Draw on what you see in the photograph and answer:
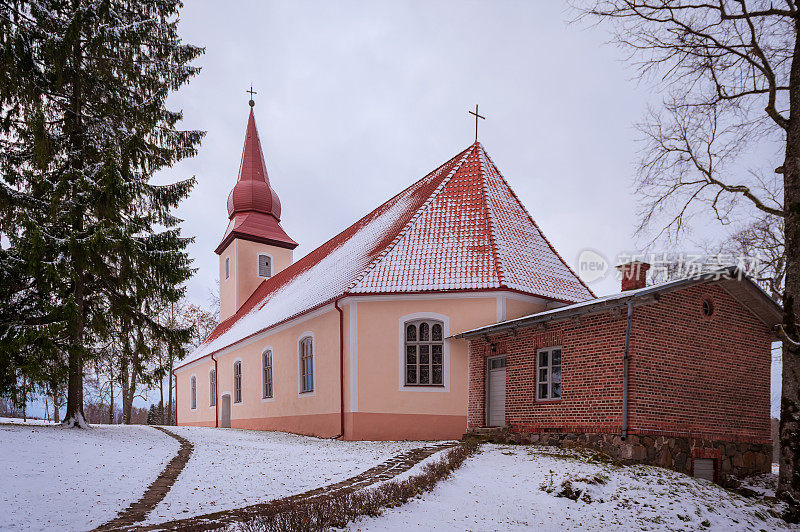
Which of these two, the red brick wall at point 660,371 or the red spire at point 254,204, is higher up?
the red spire at point 254,204

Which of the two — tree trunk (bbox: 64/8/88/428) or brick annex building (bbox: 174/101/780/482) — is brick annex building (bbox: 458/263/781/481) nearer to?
brick annex building (bbox: 174/101/780/482)

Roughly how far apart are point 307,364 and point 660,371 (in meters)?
10.6

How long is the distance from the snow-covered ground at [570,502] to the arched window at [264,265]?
23539 mm

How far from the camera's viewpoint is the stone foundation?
10.4m

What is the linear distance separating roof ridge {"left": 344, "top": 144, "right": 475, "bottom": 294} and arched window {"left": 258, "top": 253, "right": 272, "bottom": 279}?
635 inches

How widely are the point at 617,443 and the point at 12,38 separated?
14.4 m

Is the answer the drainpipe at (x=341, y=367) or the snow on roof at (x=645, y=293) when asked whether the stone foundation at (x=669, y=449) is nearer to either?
the snow on roof at (x=645, y=293)

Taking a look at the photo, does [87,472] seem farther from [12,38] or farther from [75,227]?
[12,38]

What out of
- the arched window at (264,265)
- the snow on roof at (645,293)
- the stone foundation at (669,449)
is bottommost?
the stone foundation at (669,449)

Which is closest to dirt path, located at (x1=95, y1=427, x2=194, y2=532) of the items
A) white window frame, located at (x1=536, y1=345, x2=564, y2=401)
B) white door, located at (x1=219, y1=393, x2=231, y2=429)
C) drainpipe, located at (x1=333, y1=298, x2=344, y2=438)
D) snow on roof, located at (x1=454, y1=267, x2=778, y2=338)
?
drainpipe, located at (x1=333, y1=298, x2=344, y2=438)

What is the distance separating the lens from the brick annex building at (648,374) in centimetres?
1067

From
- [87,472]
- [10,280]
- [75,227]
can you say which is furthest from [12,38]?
[87,472]

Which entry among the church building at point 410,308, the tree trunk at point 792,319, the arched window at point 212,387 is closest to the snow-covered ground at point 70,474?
the church building at point 410,308

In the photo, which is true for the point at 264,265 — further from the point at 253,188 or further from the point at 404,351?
the point at 404,351
